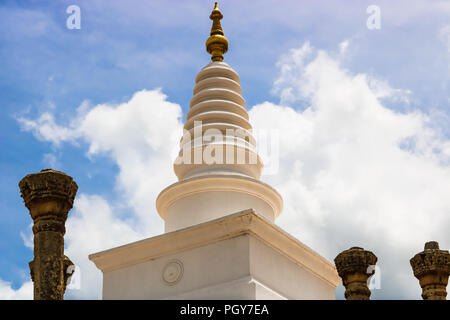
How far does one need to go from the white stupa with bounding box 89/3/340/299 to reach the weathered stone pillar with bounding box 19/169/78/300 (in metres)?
4.48

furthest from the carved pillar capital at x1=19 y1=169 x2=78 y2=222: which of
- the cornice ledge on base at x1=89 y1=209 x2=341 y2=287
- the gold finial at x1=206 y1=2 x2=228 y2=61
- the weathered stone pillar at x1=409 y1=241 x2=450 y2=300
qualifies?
the gold finial at x1=206 y1=2 x2=228 y2=61

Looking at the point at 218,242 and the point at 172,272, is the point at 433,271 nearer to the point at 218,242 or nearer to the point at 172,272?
the point at 218,242

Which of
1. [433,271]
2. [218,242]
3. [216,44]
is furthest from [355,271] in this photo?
[216,44]

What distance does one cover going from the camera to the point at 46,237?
1097cm

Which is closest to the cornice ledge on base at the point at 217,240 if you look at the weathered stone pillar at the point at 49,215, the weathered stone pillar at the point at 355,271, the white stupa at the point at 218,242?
the white stupa at the point at 218,242

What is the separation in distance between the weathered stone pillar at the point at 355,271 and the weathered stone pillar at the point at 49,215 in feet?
20.6

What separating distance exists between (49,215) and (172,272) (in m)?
4.89

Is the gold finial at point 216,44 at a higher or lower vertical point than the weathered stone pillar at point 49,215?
higher

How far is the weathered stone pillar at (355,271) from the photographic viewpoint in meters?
15.1

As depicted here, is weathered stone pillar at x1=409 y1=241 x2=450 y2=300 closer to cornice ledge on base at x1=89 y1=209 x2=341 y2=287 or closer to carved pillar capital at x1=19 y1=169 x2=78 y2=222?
cornice ledge on base at x1=89 y1=209 x2=341 y2=287

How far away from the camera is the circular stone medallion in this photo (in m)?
15.4

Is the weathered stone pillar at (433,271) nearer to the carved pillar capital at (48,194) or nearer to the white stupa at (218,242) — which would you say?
the white stupa at (218,242)

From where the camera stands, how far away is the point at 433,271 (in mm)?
17750
